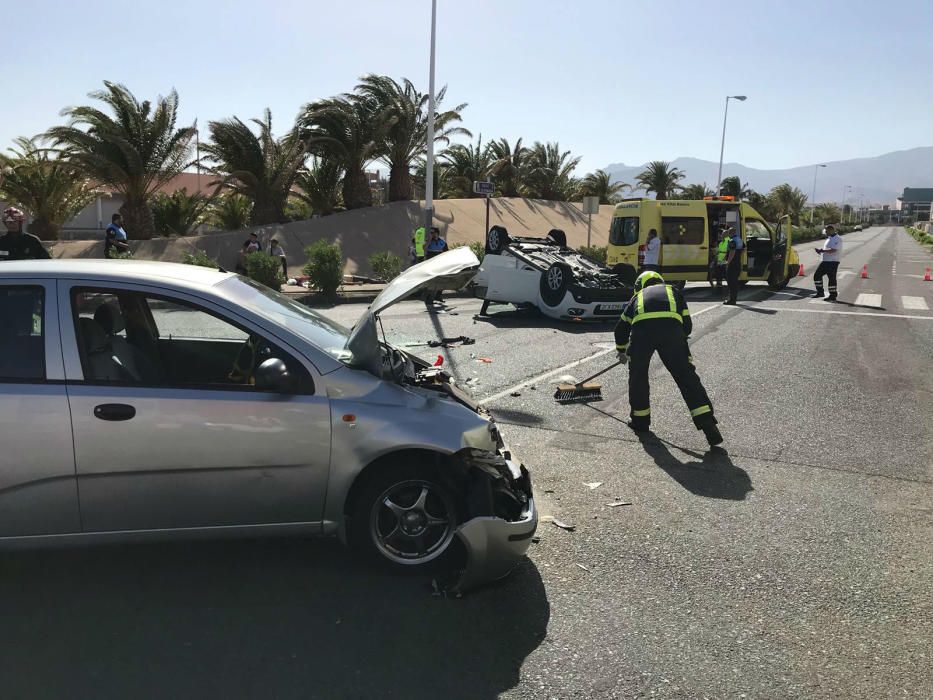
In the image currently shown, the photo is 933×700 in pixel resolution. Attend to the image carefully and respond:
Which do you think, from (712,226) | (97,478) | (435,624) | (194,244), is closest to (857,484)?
(435,624)

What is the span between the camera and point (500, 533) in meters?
3.46

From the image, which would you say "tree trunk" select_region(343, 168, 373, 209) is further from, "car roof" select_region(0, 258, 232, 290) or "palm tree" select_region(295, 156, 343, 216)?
"car roof" select_region(0, 258, 232, 290)

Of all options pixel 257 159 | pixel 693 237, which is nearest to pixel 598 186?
pixel 257 159

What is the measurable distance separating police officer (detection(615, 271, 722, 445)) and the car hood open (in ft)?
8.89

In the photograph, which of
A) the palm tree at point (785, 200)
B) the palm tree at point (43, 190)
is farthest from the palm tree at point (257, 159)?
the palm tree at point (785, 200)

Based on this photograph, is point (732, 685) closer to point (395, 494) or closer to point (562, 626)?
point (562, 626)

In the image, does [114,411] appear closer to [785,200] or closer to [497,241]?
[497,241]

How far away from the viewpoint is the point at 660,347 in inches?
245

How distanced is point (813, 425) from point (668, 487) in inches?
98.1

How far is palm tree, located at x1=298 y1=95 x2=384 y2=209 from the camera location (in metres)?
27.5

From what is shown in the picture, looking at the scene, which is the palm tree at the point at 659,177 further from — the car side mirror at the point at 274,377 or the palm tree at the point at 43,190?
the car side mirror at the point at 274,377

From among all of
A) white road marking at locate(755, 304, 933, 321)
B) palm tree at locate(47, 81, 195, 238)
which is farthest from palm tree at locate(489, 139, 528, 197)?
white road marking at locate(755, 304, 933, 321)

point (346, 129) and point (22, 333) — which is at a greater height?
point (346, 129)

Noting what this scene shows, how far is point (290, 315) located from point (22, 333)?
1.28 metres
